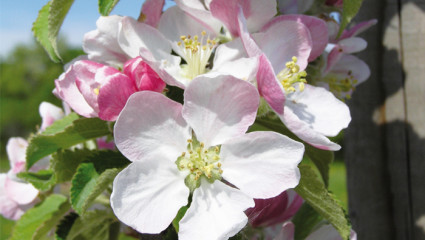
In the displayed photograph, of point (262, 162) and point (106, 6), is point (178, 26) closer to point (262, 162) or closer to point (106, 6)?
point (106, 6)

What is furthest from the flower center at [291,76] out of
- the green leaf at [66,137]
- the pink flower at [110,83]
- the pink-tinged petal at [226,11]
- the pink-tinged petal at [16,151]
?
the pink-tinged petal at [16,151]

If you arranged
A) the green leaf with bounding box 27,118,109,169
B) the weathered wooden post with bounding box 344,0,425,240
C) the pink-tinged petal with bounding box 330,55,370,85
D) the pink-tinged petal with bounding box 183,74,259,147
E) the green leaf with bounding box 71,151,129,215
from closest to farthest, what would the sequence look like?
A: the pink-tinged petal with bounding box 183,74,259,147
the green leaf with bounding box 71,151,129,215
the green leaf with bounding box 27,118,109,169
the pink-tinged petal with bounding box 330,55,370,85
the weathered wooden post with bounding box 344,0,425,240

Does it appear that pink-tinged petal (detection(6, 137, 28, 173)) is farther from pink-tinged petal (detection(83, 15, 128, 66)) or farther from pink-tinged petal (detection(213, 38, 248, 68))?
pink-tinged petal (detection(213, 38, 248, 68))

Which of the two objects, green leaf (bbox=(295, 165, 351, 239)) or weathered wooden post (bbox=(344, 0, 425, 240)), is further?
weathered wooden post (bbox=(344, 0, 425, 240))

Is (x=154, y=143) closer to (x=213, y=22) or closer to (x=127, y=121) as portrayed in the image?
(x=127, y=121)

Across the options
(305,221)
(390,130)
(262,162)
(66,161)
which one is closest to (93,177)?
(66,161)

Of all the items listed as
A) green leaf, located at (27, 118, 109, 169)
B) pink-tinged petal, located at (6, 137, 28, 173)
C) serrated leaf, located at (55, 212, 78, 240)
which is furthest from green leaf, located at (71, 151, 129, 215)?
pink-tinged petal, located at (6, 137, 28, 173)

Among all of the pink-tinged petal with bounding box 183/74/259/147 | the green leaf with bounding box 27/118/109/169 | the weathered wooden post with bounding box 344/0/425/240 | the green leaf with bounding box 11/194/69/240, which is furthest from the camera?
the weathered wooden post with bounding box 344/0/425/240
